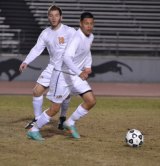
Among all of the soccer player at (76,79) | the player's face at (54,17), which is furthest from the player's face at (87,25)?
the player's face at (54,17)

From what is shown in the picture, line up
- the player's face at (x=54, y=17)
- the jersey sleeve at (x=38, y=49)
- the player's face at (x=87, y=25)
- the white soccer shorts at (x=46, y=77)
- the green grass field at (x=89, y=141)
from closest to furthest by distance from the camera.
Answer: the green grass field at (x=89, y=141) < the player's face at (x=87, y=25) < the player's face at (x=54, y=17) < the jersey sleeve at (x=38, y=49) < the white soccer shorts at (x=46, y=77)

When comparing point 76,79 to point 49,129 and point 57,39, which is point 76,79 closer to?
point 57,39

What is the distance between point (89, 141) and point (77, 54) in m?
1.55

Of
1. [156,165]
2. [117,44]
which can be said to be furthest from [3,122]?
[117,44]

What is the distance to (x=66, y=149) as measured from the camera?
29.1ft

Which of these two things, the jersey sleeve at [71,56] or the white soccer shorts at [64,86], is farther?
the white soccer shorts at [64,86]

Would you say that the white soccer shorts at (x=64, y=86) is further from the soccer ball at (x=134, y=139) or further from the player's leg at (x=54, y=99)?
the soccer ball at (x=134, y=139)

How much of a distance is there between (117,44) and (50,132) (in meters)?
14.6

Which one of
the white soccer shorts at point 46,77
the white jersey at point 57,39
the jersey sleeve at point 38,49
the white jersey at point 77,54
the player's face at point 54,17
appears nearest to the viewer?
the white jersey at point 77,54

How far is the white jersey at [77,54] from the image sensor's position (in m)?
9.18

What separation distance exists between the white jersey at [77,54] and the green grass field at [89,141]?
1.29 metres

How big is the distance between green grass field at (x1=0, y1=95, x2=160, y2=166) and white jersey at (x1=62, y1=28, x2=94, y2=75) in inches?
50.9

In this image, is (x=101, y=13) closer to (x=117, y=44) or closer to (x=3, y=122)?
(x=117, y=44)

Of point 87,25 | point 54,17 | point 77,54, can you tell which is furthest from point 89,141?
point 54,17
